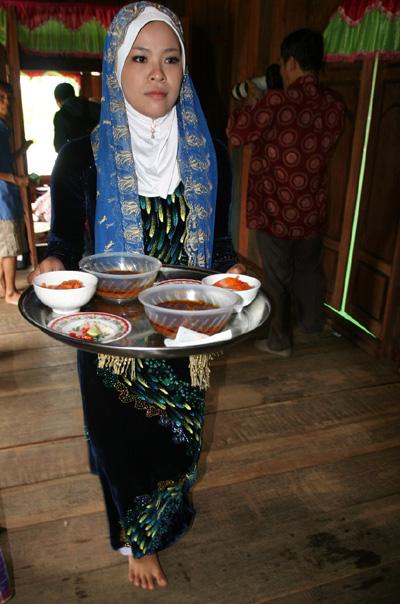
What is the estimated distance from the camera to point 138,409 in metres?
1.39

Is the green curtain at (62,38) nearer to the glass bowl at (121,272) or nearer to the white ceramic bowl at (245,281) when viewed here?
the glass bowl at (121,272)

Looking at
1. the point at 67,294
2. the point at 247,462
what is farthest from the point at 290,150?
the point at 67,294

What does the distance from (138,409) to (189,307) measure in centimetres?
37

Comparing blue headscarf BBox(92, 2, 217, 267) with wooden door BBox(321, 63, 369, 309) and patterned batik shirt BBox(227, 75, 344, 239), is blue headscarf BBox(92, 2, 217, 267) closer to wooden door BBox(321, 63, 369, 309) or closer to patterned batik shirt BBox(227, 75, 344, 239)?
patterned batik shirt BBox(227, 75, 344, 239)

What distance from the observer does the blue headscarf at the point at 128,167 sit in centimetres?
136

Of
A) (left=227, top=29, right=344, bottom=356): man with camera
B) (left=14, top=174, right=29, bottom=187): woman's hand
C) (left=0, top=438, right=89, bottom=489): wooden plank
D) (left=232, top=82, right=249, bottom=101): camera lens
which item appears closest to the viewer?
(left=0, top=438, right=89, bottom=489): wooden plank

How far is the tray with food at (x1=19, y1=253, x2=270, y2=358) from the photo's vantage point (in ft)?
3.48

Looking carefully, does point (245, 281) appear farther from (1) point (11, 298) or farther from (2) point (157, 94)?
(1) point (11, 298)

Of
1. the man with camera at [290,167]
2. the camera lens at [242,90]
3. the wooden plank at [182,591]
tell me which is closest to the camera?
the wooden plank at [182,591]

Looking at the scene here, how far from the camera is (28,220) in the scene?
13.8 ft

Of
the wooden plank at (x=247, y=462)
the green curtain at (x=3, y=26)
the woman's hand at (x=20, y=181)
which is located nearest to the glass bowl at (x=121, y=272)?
the wooden plank at (x=247, y=462)

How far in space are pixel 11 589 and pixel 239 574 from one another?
68 cm

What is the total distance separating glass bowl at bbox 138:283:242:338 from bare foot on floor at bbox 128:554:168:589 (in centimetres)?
83

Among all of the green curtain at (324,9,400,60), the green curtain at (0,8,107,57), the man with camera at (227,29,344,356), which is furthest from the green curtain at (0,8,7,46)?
the green curtain at (324,9,400,60)
